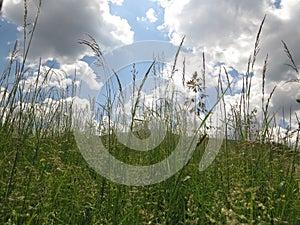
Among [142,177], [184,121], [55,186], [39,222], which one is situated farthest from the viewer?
[184,121]

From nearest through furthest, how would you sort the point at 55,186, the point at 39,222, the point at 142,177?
the point at 39,222
the point at 55,186
the point at 142,177

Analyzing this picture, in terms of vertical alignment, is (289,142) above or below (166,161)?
above

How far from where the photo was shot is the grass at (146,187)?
5.02 feet

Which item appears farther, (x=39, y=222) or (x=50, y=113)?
(x=50, y=113)

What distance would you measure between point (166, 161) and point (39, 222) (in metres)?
1.17

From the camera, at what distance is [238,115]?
2781 millimetres

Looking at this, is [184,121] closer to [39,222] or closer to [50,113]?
[50,113]

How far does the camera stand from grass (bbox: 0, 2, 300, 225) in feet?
5.02

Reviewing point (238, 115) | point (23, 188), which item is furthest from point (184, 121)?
point (23, 188)

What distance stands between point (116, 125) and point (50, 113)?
2.81ft

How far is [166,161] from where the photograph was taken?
2412 mm

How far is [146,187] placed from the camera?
2.21 meters

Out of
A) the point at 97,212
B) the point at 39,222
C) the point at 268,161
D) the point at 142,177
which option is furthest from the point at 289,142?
the point at 39,222

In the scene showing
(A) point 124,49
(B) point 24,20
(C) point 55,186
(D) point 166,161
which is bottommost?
(C) point 55,186
